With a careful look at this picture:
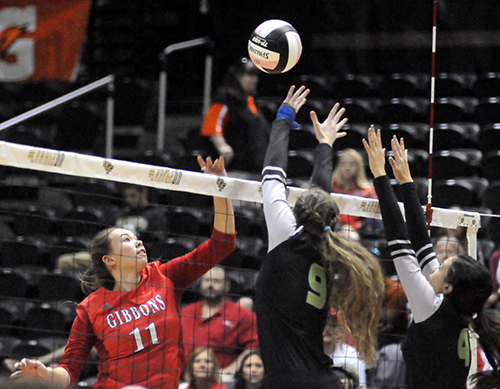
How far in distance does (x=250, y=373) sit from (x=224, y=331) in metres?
0.47

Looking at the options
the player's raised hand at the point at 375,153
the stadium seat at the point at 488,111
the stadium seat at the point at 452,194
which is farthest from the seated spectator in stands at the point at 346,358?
the stadium seat at the point at 488,111

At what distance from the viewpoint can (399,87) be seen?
951cm

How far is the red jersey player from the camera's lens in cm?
394

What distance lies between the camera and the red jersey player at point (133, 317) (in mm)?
3941

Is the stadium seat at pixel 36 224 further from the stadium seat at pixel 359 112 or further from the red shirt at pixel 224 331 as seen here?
the stadium seat at pixel 359 112

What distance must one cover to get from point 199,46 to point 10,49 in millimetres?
2603

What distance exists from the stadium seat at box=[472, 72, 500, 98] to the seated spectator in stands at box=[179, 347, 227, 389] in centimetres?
540

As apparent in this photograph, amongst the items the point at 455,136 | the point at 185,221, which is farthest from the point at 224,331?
the point at 455,136

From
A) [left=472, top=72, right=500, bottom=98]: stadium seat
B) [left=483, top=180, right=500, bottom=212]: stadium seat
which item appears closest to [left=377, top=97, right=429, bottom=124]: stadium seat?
[left=472, top=72, right=500, bottom=98]: stadium seat

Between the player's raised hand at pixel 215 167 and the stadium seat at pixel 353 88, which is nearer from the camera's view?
the player's raised hand at pixel 215 167

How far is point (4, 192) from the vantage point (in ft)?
30.6

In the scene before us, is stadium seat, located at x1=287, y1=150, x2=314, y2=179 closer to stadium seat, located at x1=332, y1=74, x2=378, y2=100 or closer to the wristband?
stadium seat, located at x1=332, y1=74, x2=378, y2=100

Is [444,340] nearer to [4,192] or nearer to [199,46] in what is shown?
[4,192]

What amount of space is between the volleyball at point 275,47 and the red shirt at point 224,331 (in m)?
1.91
